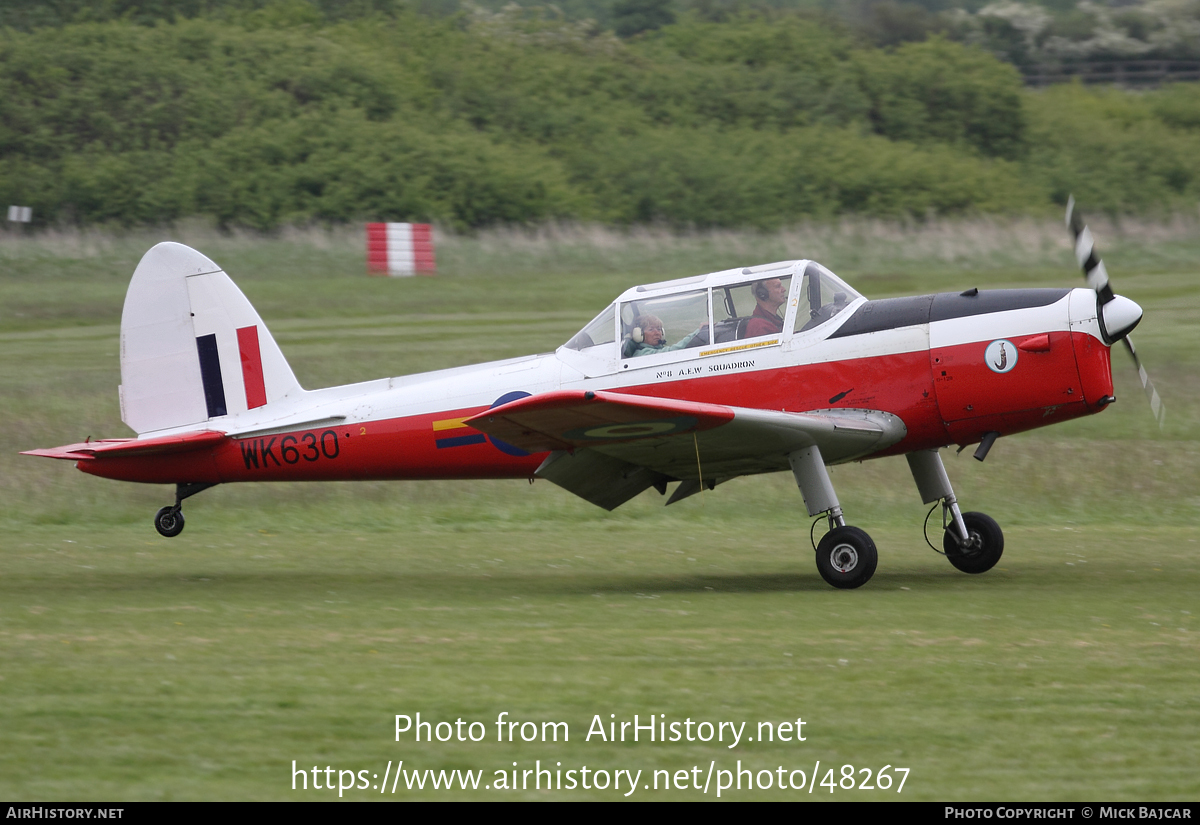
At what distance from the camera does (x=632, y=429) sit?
32.4ft

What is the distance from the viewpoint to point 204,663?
7539 millimetres

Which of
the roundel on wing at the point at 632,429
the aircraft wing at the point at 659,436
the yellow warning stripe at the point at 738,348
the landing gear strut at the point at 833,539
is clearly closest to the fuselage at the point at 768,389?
the yellow warning stripe at the point at 738,348

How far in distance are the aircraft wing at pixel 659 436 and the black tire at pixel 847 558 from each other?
709 millimetres

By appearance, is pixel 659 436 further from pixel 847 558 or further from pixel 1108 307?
pixel 1108 307

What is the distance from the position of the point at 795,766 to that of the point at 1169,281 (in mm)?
24573

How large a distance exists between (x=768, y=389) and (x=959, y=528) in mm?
2061

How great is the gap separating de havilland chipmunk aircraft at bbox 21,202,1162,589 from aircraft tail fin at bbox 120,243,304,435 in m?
0.02

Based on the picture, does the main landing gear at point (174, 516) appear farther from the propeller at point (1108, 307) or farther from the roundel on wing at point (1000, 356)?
the propeller at point (1108, 307)

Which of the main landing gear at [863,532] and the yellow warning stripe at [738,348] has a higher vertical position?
the yellow warning stripe at [738,348]

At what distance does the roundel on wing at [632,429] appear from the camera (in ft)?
31.8

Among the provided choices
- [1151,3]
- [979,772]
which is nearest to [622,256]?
[979,772]

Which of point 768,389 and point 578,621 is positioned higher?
point 768,389

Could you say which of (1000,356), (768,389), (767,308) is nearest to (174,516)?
(768,389)

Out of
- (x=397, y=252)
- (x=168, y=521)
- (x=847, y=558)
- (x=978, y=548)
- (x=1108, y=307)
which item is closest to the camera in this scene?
(x=1108, y=307)
